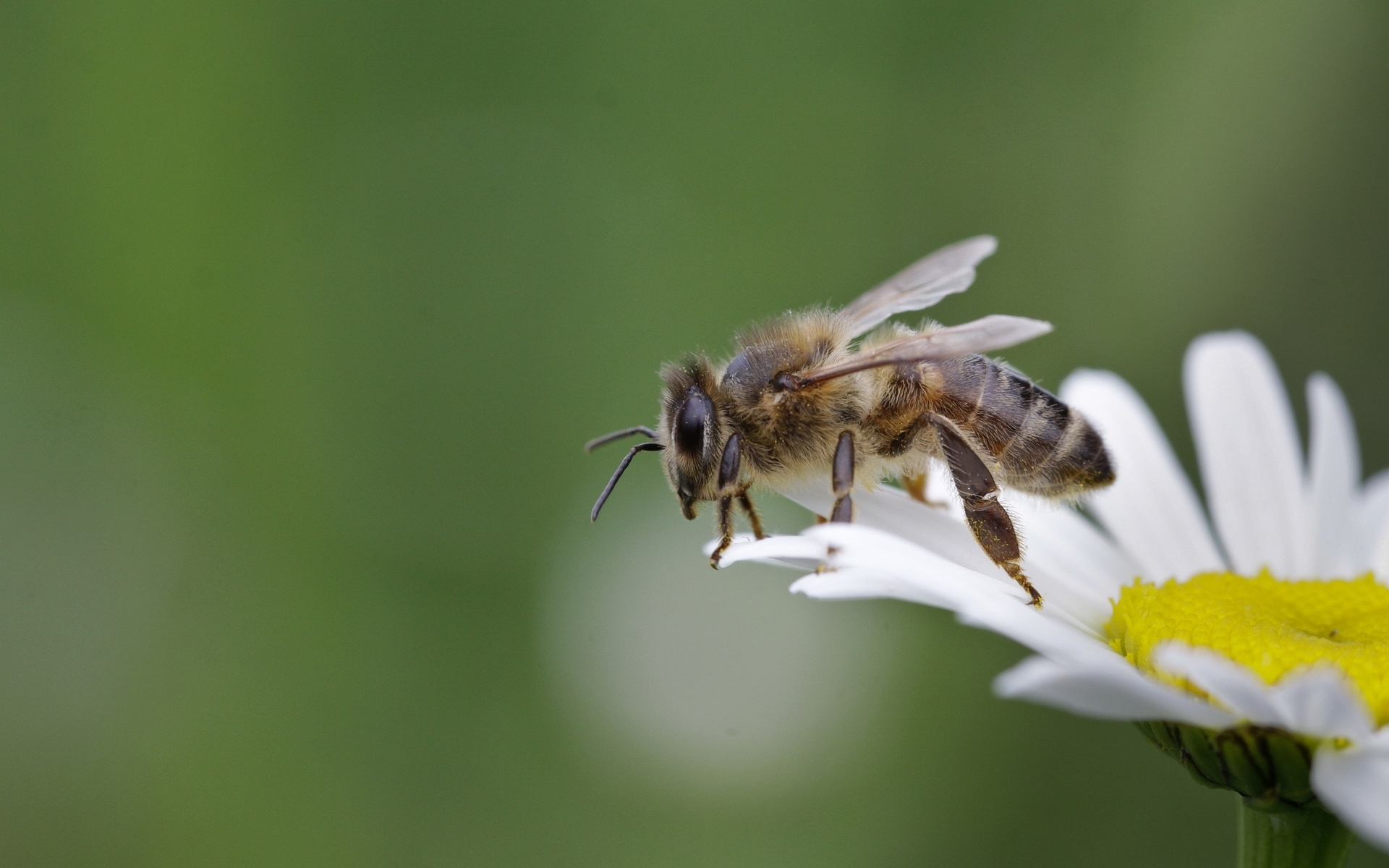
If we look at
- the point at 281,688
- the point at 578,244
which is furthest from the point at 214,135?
the point at 281,688

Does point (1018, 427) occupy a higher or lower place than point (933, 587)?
higher

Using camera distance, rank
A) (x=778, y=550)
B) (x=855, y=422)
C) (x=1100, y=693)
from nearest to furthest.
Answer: (x=1100, y=693)
(x=778, y=550)
(x=855, y=422)

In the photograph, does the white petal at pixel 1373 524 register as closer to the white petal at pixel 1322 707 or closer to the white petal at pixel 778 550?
the white petal at pixel 1322 707

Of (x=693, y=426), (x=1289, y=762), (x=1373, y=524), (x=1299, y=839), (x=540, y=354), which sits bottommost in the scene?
(x=1299, y=839)

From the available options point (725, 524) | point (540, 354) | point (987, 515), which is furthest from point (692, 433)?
point (540, 354)

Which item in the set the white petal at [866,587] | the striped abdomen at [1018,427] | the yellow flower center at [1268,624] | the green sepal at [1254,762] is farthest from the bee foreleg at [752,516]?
the green sepal at [1254,762]

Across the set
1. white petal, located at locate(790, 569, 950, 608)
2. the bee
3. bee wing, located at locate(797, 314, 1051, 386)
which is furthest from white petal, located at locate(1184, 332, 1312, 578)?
white petal, located at locate(790, 569, 950, 608)

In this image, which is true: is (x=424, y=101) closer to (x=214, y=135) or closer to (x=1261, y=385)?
(x=214, y=135)

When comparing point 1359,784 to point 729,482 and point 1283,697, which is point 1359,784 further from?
point 729,482
